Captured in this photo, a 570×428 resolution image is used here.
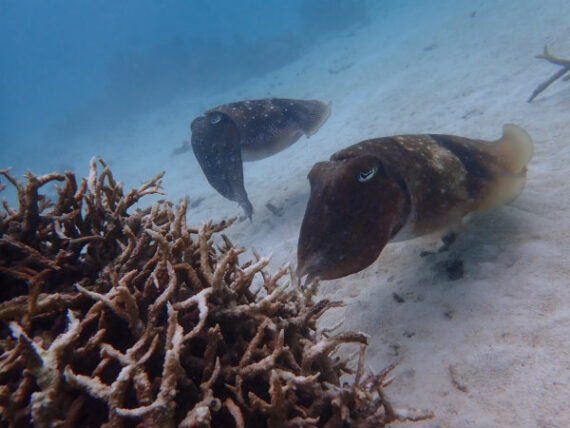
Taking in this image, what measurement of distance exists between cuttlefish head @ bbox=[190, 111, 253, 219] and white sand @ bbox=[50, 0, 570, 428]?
3.54 feet

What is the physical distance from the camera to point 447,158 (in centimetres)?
327

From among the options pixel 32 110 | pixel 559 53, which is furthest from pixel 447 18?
pixel 32 110

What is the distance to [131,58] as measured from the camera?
160 ft

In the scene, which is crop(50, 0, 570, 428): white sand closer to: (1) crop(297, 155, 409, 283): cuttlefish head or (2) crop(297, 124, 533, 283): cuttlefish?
(2) crop(297, 124, 533, 283): cuttlefish

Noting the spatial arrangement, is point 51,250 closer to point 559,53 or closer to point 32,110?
point 559,53

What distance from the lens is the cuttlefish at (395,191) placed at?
254 centimetres

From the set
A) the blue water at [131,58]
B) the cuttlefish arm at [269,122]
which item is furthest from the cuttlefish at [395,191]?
the blue water at [131,58]

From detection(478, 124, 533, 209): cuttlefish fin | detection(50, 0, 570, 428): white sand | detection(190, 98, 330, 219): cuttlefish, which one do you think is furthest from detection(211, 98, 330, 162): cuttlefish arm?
detection(478, 124, 533, 209): cuttlefish fin

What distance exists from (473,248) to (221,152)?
4.61 meters

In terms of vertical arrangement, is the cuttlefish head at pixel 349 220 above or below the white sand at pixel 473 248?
above

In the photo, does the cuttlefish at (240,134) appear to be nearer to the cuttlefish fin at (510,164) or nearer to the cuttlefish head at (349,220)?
the cuttlefish head at (349,220)

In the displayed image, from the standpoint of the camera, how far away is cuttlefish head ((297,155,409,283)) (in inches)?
99.2

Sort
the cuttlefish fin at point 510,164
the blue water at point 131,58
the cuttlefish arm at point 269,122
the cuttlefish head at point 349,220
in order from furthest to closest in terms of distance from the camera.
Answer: the blue water at point 131,58 < the cuttlefish arm at point 269,122 < the cuttlefish fin at point 510,164 < the cuttlefish head at point 349,220

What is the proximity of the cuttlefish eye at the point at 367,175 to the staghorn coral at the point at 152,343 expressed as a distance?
38.9 inches
